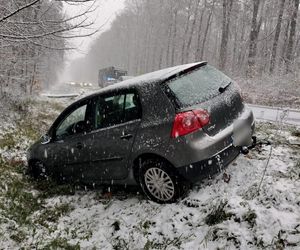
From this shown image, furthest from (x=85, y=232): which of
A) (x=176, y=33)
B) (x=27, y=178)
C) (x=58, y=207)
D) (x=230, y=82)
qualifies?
(x=176, y=33)

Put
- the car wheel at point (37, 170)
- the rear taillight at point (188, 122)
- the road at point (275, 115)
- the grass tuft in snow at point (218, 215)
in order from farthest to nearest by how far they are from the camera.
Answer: the road at point (275, 115) < the car wheel at point (37, 170) < the rear taillight at point (188, 122) < the grass tuft in snow at point (218, 215)

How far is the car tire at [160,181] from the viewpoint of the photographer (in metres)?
4.68

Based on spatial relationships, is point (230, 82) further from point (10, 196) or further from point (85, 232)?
point (10, 196)

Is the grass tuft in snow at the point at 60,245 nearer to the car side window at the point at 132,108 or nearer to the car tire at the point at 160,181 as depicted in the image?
the car tire at the point at 160,181

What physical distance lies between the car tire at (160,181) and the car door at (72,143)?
1.22 m

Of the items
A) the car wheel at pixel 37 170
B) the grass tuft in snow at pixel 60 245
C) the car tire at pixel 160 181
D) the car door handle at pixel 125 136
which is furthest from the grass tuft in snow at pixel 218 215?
the car wheel at pixel 37 170

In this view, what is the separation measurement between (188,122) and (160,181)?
3.09 ft

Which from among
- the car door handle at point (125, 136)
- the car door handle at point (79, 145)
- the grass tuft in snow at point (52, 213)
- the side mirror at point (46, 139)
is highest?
the car door handle at point (125, 136)

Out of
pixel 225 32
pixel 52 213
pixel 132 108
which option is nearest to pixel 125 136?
pixel 132 108

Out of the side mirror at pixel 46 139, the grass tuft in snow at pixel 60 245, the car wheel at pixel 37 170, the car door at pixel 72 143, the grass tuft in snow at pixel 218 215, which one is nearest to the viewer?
the grass tuft in snow at pixel 218 215

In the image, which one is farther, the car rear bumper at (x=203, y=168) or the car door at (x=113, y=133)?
the car door at (x=113, y=133)

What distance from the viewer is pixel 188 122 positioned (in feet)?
14.7

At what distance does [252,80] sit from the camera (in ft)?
69.2

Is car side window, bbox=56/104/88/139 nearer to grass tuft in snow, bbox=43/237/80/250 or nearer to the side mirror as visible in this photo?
the side mirror
